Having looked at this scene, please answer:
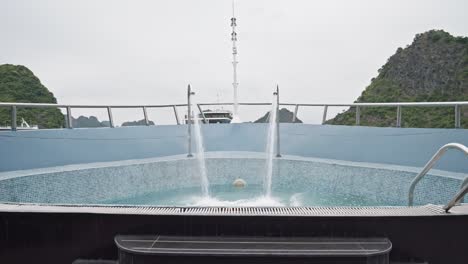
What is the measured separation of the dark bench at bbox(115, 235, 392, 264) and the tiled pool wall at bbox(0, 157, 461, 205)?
287cm

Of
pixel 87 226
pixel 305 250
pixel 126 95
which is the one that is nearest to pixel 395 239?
pixel 305 250

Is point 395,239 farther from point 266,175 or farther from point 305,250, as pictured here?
point 266,175

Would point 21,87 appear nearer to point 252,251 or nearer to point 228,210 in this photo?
point 228,210

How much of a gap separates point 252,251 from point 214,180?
4177 mm

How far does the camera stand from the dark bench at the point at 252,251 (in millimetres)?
1653

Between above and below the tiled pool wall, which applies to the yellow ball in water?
below

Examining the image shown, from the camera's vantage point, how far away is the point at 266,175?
227 inches

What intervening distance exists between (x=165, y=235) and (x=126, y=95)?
582cm

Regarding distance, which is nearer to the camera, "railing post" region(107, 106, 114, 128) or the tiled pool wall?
the tiled pool wall

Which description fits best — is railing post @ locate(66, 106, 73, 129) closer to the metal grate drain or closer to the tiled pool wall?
the tiled pool wall

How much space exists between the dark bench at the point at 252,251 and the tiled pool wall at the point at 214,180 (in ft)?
9.40

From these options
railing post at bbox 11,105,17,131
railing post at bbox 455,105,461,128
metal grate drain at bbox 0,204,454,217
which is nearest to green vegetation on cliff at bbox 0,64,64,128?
railing post at bbox 11,105,17,131

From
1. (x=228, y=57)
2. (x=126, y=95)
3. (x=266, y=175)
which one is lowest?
(x=266, y=175)

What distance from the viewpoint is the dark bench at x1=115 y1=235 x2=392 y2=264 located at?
65.1 inches
